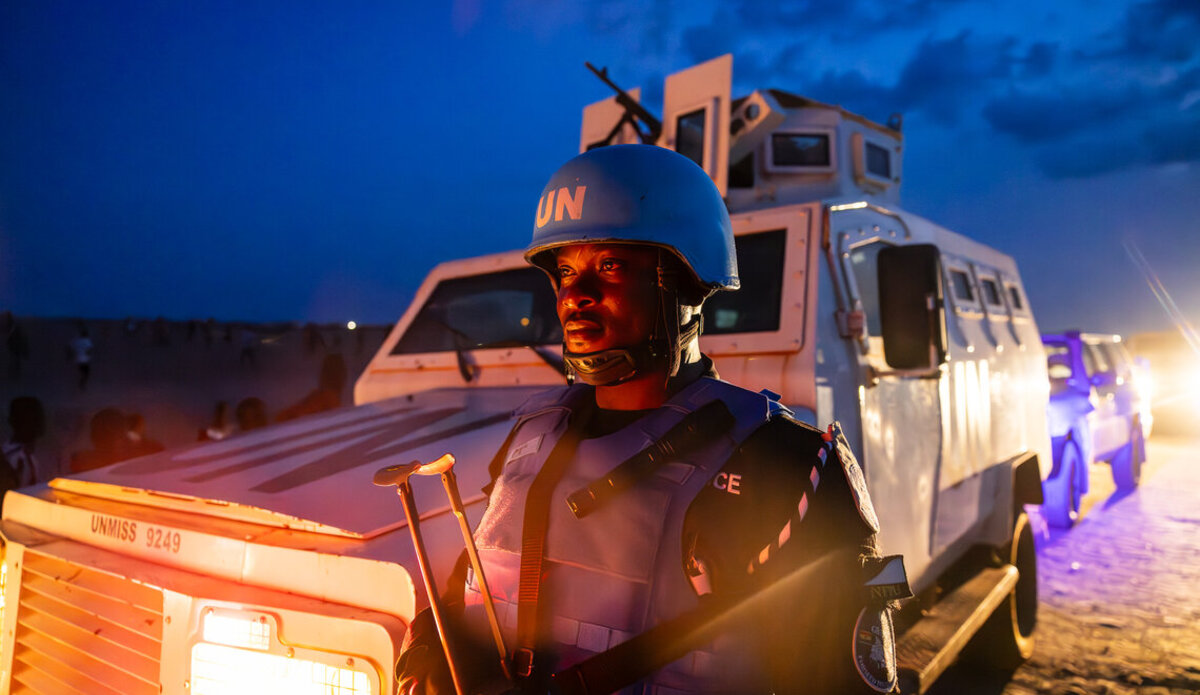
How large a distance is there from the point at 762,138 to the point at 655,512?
12.5 feet

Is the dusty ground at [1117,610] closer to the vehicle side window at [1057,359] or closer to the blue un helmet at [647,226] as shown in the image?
the vehicle side window at [1057,359]

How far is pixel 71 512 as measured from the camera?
83.4 inches

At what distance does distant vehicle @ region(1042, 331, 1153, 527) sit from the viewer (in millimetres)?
6934

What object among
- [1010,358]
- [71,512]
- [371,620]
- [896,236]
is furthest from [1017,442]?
[71,512]

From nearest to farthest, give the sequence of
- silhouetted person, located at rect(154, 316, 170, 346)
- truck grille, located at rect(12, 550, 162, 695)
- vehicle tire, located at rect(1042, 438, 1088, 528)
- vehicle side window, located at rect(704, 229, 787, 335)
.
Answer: truck grille, located at rect(12, 550, 162, 695)
vehicle side window, located at rect(704, 229, 787, 335)
vehicle tire, located at rect(1042, 438, 1088, 528)
silhouetted person, located at rect(154, 316, 170, 346)

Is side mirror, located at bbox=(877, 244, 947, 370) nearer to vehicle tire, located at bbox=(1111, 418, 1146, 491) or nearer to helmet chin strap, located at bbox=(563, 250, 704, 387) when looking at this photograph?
helmet chin strap, located at bbox=(563, 250, 704, 387)

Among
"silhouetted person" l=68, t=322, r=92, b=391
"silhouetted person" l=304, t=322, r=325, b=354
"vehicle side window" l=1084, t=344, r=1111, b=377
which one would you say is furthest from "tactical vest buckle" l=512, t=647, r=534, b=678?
"silhouetted person" l=304, t=322, r=325, b=354

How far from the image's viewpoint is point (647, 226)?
1361 millimetres

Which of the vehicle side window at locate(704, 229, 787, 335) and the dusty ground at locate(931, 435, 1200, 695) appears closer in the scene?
the vehicle side window at locate(704, 229, 787, 335)

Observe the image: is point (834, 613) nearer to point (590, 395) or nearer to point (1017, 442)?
point (590, 395)

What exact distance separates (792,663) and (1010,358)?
152 inches

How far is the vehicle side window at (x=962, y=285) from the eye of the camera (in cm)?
363

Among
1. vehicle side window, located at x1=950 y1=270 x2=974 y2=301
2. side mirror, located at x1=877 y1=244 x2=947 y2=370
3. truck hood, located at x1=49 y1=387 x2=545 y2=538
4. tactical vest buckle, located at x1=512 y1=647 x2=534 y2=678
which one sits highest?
vehicle side window, located at x1=950 y1=270 x2=974 y2=301

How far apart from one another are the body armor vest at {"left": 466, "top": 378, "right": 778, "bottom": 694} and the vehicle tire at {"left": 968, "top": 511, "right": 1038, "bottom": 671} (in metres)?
3.45
